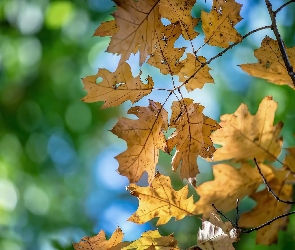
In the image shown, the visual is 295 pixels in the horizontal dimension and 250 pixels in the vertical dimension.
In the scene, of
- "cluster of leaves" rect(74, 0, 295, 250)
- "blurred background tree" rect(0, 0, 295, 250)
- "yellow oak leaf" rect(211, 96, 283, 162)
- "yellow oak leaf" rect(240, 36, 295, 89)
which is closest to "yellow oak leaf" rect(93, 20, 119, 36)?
"cluster of leaves" rect(74, 0, 295, 250)

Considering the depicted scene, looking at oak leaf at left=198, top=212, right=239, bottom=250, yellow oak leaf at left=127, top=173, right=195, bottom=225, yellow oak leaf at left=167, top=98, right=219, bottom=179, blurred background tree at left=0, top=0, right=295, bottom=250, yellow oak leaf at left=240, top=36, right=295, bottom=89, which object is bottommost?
oak leaf at left=198, top=212, right=239, bottom=250

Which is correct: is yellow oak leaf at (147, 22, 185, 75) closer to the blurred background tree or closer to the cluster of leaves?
the cluster of leaves

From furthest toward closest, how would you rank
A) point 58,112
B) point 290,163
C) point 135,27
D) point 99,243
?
point 58,112 < point 290,163 < point 99,243 < point 135,27

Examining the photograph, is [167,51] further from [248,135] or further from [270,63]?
[248,135]

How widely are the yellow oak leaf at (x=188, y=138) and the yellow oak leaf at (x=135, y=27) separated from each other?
145 mm

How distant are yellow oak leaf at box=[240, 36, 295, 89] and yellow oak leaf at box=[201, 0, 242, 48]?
7 cm

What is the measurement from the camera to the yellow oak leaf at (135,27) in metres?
0.75

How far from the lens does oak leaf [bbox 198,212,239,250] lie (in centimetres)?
76

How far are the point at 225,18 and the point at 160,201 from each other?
0.41m

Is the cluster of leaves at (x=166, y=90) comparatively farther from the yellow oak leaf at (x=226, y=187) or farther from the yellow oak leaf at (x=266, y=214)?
the yellow oak leaf at (x=266, y=214)

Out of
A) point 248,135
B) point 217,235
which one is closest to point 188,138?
point 217,235

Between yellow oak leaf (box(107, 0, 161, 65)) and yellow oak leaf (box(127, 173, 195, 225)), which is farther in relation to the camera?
yellow oak leaf (box(127, 173, 195, 225))

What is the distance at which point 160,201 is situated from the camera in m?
0.91

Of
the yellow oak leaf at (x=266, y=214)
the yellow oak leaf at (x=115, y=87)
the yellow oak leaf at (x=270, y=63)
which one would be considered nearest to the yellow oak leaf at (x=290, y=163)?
the yellow oak leaf at (x=266, y=214)
